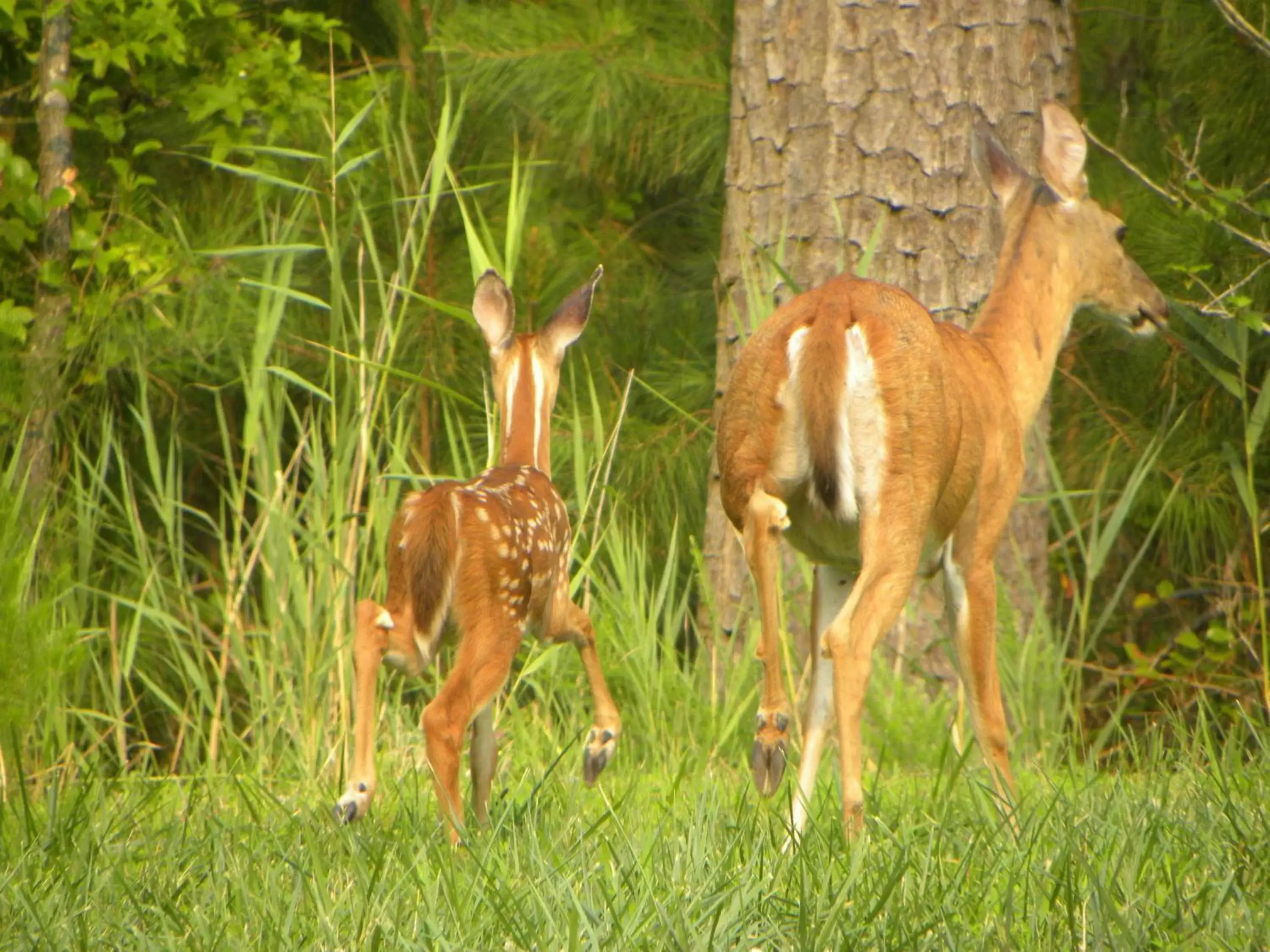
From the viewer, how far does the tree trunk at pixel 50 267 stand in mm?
5812

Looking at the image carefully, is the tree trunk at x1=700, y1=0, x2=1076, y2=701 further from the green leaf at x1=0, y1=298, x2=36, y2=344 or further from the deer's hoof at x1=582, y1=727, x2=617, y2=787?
the green leaf at x1=0, y1=298, x2=36, y2=344

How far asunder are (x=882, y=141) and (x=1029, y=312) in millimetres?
1389

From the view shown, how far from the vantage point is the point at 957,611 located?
367 centimetres

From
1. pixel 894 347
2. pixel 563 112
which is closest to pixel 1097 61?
pixel 563 112

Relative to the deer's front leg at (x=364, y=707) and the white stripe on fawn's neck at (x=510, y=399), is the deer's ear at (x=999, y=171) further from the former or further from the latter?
the deer's front leg at (x=364, y=707)

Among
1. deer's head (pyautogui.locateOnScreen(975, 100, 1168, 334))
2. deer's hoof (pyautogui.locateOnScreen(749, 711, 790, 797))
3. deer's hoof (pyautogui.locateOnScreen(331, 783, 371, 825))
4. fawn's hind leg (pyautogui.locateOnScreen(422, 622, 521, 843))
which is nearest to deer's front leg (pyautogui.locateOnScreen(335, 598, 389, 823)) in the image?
deer's hoof (pyautogui.locateOnScreen(331, 783, 371, 825))

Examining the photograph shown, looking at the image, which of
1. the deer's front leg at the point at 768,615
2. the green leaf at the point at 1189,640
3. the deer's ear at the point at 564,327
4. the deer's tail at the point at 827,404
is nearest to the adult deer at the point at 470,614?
the deer's ear at the point at 564,327

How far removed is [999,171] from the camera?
4.39 metres

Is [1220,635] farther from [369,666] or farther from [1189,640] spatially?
[369,666]

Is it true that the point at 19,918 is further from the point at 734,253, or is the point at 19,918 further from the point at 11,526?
the point at 734,253

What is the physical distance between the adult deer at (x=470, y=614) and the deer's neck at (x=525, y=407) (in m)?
0.16

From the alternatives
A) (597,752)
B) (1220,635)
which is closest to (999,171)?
(597,752)

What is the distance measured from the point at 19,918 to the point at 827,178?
359cm

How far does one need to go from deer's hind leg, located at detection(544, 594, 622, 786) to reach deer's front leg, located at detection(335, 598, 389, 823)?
53 centimetres
